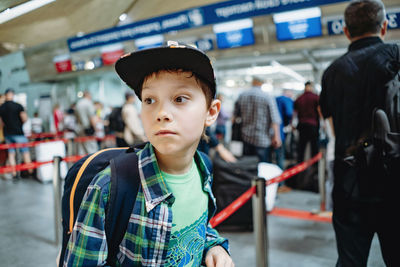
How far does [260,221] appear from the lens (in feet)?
7.00

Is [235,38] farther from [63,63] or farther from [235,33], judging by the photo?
[63,63]

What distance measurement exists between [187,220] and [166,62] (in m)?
0.49

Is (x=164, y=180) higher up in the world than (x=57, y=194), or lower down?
higher up

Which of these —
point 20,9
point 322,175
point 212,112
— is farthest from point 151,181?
point 322,175

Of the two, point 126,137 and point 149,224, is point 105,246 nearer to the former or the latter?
point 149,224

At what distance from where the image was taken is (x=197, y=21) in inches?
227

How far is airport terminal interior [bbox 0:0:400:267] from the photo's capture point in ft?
3.94

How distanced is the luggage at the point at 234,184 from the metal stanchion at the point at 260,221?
1424 millimetres

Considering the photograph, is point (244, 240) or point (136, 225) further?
point (244, 240)

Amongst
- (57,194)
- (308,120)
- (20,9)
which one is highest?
(20,9)

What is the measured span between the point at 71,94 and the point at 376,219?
16.4 metres

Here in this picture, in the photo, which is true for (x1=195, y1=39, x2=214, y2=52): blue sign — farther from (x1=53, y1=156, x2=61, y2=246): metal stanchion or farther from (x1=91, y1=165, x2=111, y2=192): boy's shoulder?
(x1=91, y1=165, x2=111, y2=192): boy's shoulder

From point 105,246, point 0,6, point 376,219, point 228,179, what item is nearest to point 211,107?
point 105,246

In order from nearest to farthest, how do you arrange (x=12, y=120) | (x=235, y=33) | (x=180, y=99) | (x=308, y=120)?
(x=180, y=99)
(x=308, y=120)
(x=12, y=120)
(x=235, y=33)
